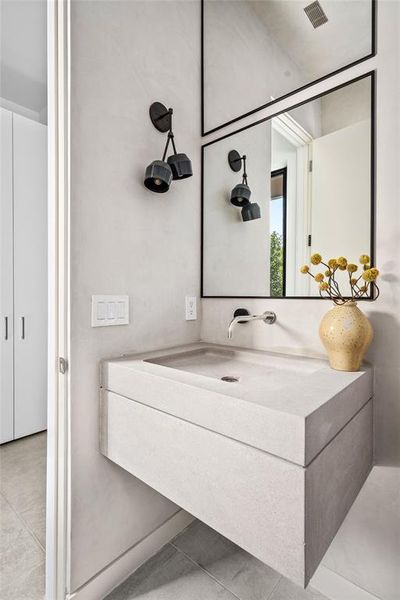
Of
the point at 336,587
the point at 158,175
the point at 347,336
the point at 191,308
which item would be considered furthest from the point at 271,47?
the point at 336,587

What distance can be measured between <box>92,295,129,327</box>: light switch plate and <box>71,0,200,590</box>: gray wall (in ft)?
0.08

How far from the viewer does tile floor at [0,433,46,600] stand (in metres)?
1.20

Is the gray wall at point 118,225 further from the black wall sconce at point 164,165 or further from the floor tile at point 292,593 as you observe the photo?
the floor tile at point 292,593

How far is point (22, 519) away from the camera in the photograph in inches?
60.7

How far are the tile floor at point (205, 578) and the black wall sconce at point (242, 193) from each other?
1.54 metres

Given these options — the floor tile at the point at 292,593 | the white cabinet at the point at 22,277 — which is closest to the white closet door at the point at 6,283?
the white cabinet at the point at 22,277

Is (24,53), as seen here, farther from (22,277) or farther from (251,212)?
(251,212)

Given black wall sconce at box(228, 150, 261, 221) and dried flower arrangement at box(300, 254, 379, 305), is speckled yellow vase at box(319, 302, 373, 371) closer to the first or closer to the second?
dried flower arrangement at box(300, 254, 379, 305)

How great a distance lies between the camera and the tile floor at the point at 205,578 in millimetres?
1150

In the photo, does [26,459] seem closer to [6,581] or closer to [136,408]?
[6,581]

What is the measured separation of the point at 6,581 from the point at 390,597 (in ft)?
4.80

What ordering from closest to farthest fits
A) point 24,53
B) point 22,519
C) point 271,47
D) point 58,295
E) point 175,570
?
point 58,295, point 175,570, point 271,47, point 22,519, point 24,53

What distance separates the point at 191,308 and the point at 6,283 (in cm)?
156

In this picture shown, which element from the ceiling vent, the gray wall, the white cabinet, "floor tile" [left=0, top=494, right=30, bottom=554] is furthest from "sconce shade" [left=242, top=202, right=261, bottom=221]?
"floor tile" [left=0, top=494, right=30, bottom=554]
